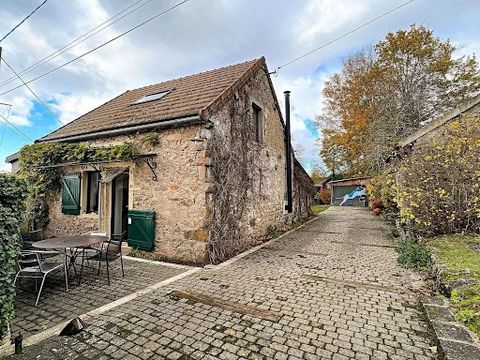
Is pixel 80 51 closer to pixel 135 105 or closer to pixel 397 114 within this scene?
pixel 135 105

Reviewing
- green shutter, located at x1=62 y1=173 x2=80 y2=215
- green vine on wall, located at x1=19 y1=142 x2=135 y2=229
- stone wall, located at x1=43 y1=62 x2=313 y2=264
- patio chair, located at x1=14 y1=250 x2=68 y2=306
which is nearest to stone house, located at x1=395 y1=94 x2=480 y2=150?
stone wall, located at x1=43 y1=62 x2=313 y2=264

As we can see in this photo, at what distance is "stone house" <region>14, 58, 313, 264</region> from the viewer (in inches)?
243

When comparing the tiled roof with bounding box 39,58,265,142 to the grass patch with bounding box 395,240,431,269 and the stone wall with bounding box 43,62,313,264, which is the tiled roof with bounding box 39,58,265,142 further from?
the grass patch with bounding box 395,240,431,269

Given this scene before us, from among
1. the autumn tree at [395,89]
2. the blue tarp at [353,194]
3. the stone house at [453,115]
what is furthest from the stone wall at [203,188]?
the blue tarp at [353,194]

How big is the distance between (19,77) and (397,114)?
18964mm

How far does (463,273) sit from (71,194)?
975 cm

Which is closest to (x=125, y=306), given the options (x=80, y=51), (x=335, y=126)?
(x=80, y=51)

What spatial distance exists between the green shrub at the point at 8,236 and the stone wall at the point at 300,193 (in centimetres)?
1091

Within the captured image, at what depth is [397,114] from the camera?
1584cm

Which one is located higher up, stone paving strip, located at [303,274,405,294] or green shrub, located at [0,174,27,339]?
green shrub, located at [0,174,27,339]

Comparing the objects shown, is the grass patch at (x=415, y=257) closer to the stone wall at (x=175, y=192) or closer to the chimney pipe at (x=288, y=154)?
the stone wall at (x=175, y=192)

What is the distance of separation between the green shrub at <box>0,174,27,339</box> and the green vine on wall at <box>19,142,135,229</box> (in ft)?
16.4

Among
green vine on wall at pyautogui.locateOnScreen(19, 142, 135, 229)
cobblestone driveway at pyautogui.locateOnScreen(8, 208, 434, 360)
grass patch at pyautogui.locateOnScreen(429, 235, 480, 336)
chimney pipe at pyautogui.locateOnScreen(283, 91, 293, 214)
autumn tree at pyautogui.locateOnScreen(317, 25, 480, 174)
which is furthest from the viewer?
autumn tree at pyautogui.locateOnScreen(317, 25, 480, 174)

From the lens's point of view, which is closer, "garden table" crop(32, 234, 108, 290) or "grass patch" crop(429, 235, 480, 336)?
"grass patch" crop(429, 235, 480, 336)
